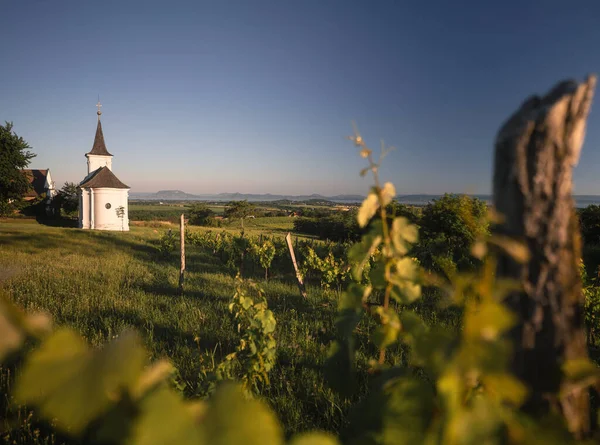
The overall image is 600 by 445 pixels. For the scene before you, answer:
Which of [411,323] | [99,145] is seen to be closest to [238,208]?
[99,145]

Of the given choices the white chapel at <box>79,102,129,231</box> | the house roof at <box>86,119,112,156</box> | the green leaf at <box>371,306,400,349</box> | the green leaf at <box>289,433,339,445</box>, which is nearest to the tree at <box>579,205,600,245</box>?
the green leaf at <box>371,306,400,349</box>

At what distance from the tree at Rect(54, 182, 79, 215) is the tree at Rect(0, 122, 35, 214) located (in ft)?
72.3

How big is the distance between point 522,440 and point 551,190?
1.50ft

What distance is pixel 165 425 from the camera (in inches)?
14.5

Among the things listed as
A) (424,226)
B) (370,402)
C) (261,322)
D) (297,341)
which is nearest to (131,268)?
(297,341)

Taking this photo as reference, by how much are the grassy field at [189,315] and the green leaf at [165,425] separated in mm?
2267

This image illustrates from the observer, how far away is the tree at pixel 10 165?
23.5 meters

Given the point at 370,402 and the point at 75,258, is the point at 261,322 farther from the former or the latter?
the point at 75,258

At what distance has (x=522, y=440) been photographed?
551mm

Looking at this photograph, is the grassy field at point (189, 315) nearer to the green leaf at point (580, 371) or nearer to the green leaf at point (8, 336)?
the green leaf at point (8, 336)

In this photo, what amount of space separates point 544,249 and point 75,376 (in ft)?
2.66

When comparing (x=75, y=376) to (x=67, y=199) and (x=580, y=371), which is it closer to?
(x=580, y=371)

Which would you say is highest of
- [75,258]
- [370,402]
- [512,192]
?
[512,192]

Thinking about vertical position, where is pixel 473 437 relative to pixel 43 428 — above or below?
above
